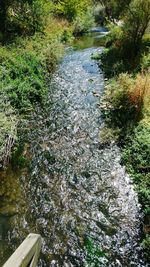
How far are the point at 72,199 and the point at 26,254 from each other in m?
4.55

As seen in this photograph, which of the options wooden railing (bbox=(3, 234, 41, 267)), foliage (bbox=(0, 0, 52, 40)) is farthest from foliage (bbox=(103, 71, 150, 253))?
foliage (bbox=(0, 0, 52, 40))

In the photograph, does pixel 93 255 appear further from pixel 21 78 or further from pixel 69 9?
pixel 69 9

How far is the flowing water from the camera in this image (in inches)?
240

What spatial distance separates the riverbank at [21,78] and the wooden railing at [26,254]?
4.98m

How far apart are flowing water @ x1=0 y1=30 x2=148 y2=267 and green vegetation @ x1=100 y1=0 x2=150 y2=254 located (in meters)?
0.37

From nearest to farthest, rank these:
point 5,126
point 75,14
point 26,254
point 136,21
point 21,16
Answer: point 26,254 → point 5,126 → point 136,21 → point 21,16 → point 75,14

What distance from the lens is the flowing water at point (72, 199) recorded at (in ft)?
20.0

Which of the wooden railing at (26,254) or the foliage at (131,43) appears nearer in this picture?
the wooden railing at (26,254)

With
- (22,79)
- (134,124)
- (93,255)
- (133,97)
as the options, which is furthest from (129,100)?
(93,255)

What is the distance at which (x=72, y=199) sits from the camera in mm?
7457

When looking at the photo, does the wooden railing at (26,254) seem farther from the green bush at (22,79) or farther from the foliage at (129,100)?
the green bush at (22,79)

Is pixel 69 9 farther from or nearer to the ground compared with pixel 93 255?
farther from the ground

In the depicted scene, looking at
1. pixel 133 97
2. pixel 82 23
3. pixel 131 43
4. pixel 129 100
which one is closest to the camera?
pixel 133 97

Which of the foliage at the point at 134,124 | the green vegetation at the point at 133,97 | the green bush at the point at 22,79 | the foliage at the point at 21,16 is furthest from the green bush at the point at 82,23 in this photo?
the foliage at the point at 134,124
